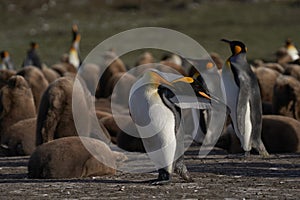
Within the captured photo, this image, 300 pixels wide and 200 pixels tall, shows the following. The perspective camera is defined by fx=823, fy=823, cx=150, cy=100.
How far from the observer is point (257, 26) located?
38469 mm

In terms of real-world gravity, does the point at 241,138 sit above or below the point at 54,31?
below

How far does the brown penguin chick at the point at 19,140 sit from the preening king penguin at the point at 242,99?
7.76 ft

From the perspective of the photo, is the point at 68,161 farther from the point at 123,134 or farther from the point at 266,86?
the point at 266,86

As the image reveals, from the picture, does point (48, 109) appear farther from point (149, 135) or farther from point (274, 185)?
point (274, 185)

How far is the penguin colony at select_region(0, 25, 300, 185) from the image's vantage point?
683cm

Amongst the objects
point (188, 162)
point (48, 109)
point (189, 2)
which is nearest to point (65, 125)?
point (48, 109)

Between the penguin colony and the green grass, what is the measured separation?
18.3 meters

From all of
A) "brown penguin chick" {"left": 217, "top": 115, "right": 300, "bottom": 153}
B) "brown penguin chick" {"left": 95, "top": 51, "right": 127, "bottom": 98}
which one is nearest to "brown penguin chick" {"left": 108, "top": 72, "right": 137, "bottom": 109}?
"brown penguin chick" {"left": 95, "top": 51, "right": 127, "bottom": 98}

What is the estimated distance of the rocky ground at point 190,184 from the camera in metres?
6.28

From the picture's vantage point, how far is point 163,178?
6.86 meters

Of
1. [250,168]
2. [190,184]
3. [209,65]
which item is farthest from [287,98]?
[190,184]

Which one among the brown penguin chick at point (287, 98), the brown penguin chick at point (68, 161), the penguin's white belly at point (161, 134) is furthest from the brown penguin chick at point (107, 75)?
the penguin's white belly at point (161, 134)

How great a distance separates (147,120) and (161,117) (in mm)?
121

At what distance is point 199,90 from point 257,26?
32.2 metres
